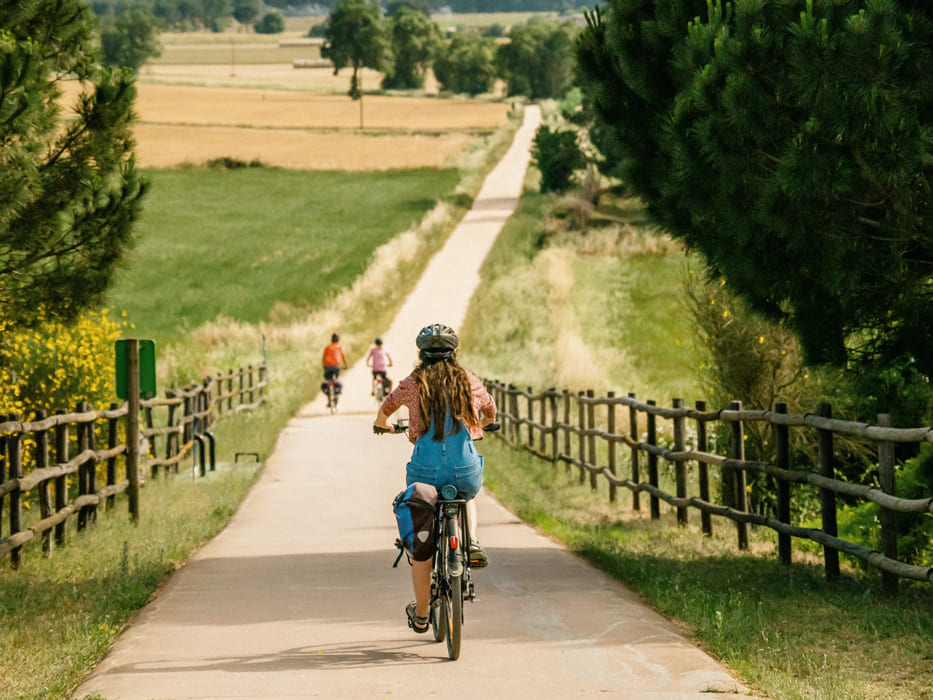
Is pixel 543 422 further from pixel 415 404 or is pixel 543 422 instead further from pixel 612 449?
pixel 415 404

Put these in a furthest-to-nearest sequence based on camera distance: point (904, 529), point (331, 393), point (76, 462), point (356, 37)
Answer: point (356, 37) < point (331, 393) < point (76, 462) < point (904, 529)

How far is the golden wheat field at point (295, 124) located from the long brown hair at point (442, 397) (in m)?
62.4

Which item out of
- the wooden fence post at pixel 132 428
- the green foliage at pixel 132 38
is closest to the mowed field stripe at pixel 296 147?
the green foliage at pixel 132 38

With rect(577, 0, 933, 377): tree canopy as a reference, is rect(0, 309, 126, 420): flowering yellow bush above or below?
below

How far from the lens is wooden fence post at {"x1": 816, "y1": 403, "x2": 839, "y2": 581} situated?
9.74 meters

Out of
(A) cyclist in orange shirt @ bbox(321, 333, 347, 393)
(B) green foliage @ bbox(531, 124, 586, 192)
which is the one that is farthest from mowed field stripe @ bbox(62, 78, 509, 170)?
(A) cyclist in orange shirt @ bbox(321, 333, 347, 393)

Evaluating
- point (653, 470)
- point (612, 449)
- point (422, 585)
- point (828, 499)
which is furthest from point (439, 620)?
point (612, 449)

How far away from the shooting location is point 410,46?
15800 cm

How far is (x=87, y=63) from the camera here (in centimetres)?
1162

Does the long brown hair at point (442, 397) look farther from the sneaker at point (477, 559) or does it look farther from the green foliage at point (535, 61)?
the green foliage at point (535, 61)

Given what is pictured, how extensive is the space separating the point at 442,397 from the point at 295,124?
109118 millimetres

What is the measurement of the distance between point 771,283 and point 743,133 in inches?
47.5

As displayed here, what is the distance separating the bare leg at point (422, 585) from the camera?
758 centimetres

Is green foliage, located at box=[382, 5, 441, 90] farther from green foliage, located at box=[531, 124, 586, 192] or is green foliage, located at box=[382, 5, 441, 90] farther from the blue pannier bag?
the blue pannier bag
